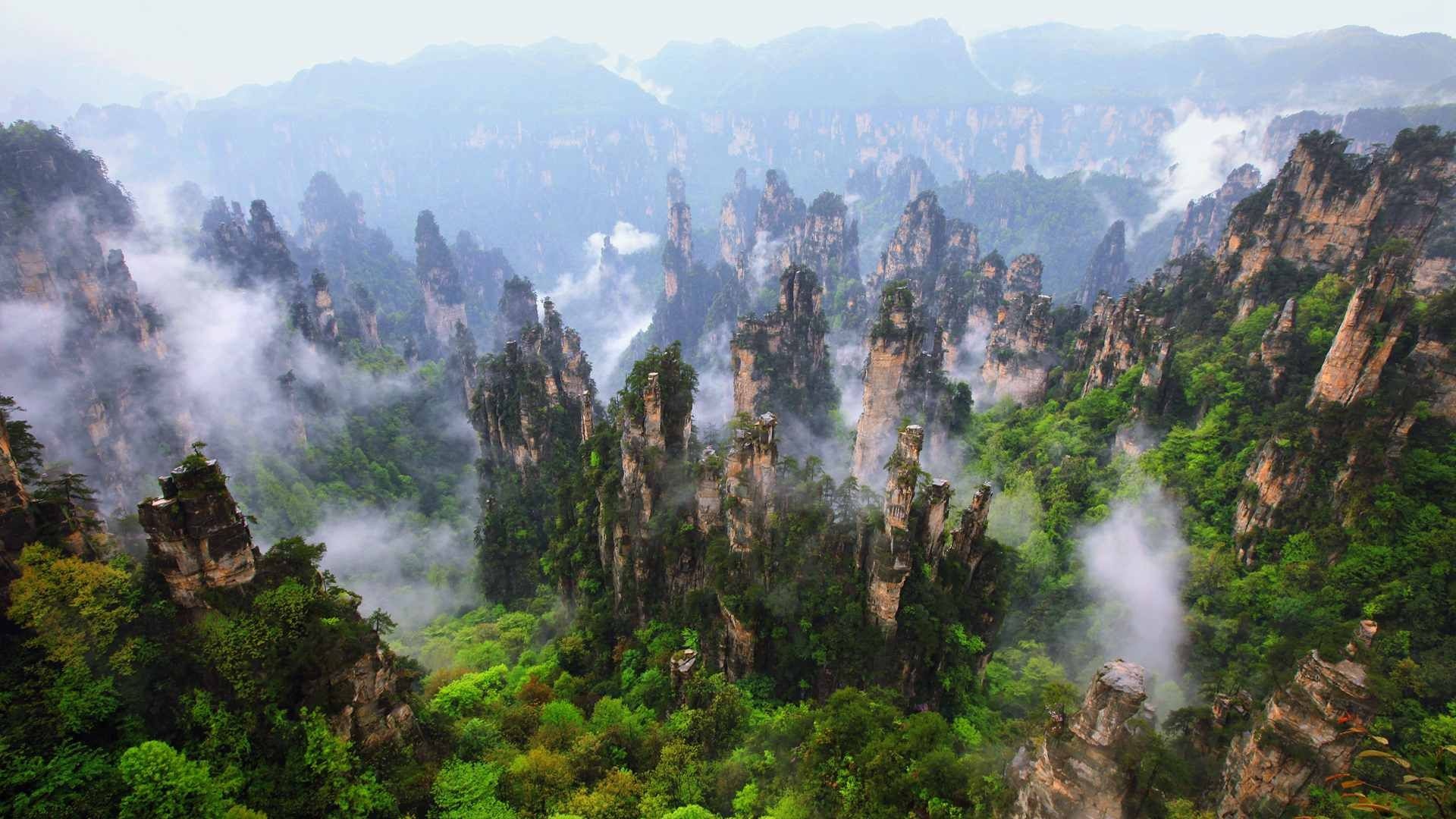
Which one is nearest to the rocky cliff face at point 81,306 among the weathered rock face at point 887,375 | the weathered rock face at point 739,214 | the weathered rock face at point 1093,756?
the weathered rock face at point 887,375

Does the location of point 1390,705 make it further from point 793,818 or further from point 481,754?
point 481,754

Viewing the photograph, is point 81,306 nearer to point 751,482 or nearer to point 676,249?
point 751,482

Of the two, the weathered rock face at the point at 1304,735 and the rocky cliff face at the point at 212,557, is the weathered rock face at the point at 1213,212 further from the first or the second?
the rocky cliff face at the point at 212,557

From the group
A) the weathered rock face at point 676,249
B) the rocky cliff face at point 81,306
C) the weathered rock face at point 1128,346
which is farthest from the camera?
the weathered rock face at point 676,249

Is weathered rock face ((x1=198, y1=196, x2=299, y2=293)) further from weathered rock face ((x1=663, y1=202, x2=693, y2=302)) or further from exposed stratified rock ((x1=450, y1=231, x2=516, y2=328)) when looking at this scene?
weathered rock face ((x1=663, y1=202, x2=693, y2=302))

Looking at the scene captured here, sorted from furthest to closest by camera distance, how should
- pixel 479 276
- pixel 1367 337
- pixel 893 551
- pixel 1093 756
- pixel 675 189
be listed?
pixel 675 189, pixel 479 276, pixel 1367 337, pixel 893 551, pixel 1093 756

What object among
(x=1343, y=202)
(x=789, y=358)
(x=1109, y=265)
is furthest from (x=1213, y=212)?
(x=789, y=358)

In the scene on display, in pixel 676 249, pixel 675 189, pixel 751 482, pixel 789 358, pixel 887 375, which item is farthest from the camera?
pixel 675 189
